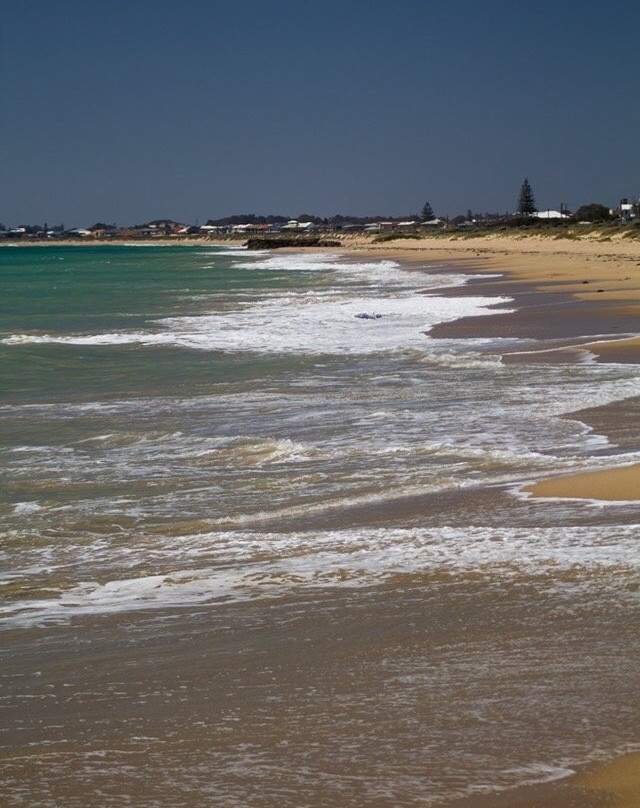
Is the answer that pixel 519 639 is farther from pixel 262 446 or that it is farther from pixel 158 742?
pixel 262 446

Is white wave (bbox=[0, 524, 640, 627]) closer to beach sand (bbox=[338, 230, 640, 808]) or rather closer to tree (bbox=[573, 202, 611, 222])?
beach sand (bbox=[338, 230, 640, 808])

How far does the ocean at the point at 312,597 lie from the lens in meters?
3.85

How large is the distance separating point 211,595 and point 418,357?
11267 millimetres

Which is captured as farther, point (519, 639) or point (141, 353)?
point (141, 353)

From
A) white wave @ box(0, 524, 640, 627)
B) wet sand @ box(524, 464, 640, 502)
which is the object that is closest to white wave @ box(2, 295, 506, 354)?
wet sand @ box(524, 464, 640, 502)

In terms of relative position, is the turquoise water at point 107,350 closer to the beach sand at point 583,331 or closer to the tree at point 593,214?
the beach sand at point 583,331

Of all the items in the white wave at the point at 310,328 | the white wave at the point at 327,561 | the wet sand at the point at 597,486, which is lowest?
the white wave at the point at 327,561

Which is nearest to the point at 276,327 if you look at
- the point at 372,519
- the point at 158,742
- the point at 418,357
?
the point at 418,357

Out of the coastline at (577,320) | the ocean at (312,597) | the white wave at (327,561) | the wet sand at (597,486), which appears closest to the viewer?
the ocean at (312,597)

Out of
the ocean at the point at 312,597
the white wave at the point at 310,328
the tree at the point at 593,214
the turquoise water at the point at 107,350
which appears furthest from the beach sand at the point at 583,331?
the tree at the point at 593,214

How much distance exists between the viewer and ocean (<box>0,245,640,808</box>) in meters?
3.85

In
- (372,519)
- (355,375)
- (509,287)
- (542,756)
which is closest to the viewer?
(542,756)

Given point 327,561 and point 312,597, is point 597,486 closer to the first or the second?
point 327,561

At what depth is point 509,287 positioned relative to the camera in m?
32.6
